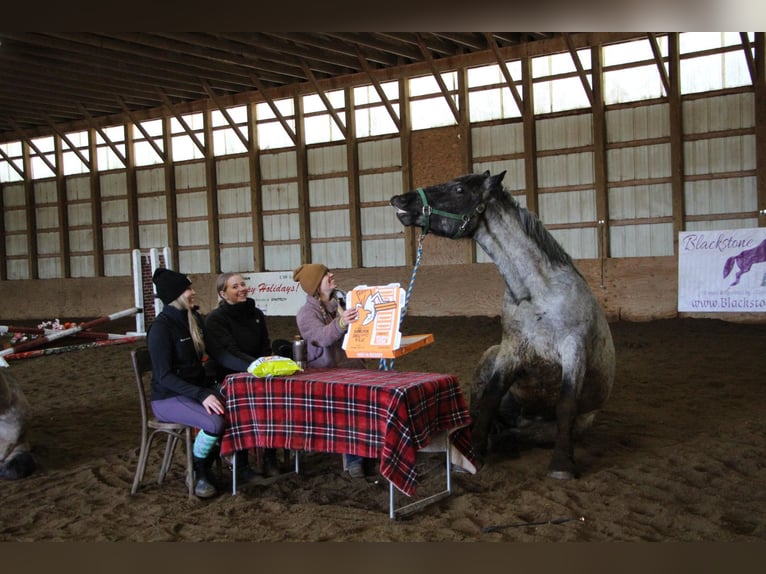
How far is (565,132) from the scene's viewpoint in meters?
12.4

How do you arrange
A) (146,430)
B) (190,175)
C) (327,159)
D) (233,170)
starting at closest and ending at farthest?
(146,430) → (327,159) → (233,170) → (190,175)

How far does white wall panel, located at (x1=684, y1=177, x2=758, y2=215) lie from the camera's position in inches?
436

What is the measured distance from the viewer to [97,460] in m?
4.76

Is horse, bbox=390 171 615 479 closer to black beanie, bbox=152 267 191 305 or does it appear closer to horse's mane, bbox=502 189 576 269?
horse's mane, bbox=502 189 576 269

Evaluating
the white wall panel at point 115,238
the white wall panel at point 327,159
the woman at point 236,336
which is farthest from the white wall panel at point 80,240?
the woman at point 236,336

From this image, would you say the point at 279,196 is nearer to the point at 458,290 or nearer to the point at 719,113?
the point at 458,290

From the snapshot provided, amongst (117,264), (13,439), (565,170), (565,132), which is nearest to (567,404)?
(13,439)

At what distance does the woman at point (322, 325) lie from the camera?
4.17m

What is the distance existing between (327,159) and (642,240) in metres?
6.35

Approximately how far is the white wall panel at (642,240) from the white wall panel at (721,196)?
1.70 ft

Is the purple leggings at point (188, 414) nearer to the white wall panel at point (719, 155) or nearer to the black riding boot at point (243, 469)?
the black riding boot at point (243, 469)

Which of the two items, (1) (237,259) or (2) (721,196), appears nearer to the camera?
(2) (721,196)

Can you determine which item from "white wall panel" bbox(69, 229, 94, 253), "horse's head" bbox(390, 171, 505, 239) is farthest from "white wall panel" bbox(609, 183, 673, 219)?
"white wall panel" bbox(69, 229, 94, 253)

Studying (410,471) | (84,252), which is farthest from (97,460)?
(84,252)
